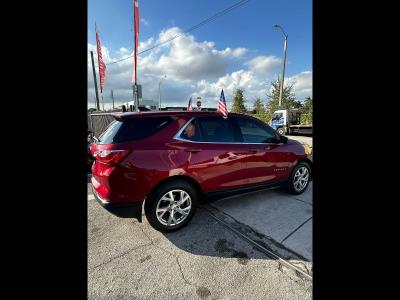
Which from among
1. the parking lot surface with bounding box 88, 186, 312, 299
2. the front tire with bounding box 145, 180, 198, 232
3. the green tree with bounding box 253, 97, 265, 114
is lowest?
the parking lot surface with bounding box 88, 186, 312, 299

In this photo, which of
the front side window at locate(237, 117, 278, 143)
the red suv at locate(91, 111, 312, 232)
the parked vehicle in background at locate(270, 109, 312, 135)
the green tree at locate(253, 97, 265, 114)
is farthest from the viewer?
the green tree at locate(253, 97, 265, 114)

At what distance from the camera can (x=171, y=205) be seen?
3.15 m

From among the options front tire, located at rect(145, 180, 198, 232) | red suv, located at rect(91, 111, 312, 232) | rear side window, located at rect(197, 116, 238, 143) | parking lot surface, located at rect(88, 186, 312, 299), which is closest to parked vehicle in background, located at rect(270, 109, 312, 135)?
red suv, located at rect(91, 111, 312, 232)

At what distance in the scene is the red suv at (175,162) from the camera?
286 centimetres

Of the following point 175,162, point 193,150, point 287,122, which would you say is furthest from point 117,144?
point 287,122

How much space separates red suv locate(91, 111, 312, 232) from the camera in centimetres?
286

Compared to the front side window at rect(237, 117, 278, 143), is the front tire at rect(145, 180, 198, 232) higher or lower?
lower

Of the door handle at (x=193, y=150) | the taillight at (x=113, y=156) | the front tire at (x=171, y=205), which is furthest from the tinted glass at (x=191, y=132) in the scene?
the taillight at (x=113, y=156)

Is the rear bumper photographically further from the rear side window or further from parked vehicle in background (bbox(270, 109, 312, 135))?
parked vehicle in background (bbox(270, 109, 312, 135))

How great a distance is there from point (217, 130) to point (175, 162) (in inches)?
35.3

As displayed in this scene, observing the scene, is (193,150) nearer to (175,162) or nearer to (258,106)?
(175,162)

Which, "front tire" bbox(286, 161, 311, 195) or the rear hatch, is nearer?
the rear hatch

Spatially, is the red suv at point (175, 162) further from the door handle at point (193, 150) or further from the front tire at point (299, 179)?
the front tire at point (299, 179)
